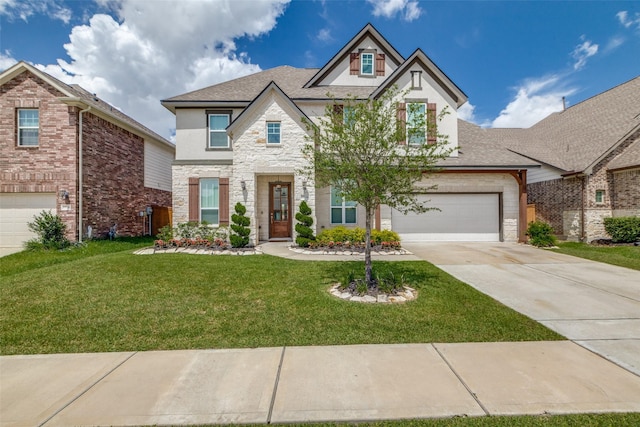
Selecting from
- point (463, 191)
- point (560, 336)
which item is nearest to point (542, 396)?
point (560, 336)

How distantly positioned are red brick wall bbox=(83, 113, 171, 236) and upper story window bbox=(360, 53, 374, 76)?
13.0 meters

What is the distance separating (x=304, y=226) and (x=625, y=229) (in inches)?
546

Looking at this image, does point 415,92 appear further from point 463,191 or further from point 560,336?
point 560,336

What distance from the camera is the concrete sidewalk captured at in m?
2.57

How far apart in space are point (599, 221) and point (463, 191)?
6.79 meters

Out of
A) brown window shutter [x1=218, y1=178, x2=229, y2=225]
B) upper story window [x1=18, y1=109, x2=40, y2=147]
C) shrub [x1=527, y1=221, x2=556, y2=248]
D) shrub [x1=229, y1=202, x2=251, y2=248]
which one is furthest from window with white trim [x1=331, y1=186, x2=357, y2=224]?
upper story window [x1=18, y1=109, x2=40, y2=147]

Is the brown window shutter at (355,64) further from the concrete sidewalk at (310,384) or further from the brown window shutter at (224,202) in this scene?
the concrete sidewalk at (310,384)

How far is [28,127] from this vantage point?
11.4 metres

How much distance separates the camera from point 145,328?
4320mm

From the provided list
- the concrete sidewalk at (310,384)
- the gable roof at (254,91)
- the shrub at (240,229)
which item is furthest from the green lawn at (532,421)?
the gable roof at (254,91)

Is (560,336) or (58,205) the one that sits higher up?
(58,205)

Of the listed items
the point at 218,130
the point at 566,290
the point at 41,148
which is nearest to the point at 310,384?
the point at 566,290

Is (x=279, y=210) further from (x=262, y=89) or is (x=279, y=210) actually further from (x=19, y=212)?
(x=19, y=212)

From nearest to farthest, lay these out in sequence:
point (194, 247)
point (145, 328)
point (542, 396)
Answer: point (542, 396) < point (145, 328) < point (194, 247)
